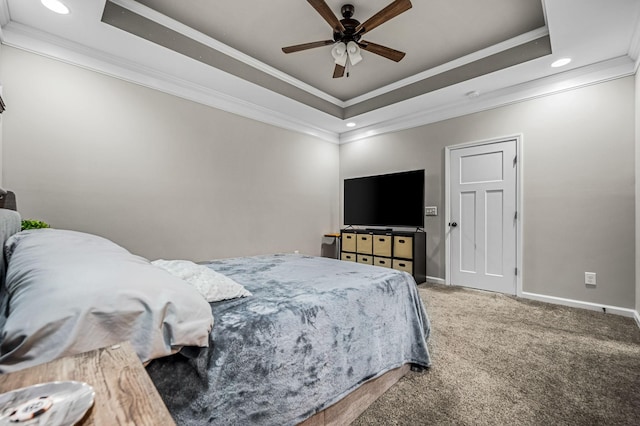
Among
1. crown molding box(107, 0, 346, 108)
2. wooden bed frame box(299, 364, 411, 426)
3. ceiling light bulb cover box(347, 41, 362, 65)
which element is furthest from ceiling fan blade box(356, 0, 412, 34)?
wooden bed frame box(299, 364, 411, 426)

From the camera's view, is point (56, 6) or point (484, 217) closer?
point (56, 6)

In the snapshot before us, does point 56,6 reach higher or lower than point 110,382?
higher

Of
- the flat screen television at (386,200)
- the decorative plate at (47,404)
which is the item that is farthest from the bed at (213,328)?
the flat screen television at (386,200)

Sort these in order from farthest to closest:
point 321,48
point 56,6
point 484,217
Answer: point 484,217, point 321,48, point 56,6

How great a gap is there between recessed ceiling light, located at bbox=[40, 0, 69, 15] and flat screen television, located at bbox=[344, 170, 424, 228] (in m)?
3.87

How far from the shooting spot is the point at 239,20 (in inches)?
109

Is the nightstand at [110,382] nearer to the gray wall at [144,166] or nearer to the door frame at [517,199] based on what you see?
the gray wall at [144,166]

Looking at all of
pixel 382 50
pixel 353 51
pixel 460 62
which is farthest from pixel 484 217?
pixel 353 51

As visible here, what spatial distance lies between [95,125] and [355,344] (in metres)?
3.16

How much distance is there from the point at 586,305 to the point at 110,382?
4.16 meters

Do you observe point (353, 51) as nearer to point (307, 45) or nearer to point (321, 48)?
point (307, 45)

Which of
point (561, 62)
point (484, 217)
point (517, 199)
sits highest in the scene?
point (561, 62)

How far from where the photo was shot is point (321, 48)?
3205 mm

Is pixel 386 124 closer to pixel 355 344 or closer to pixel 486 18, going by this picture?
pixel 486 18
